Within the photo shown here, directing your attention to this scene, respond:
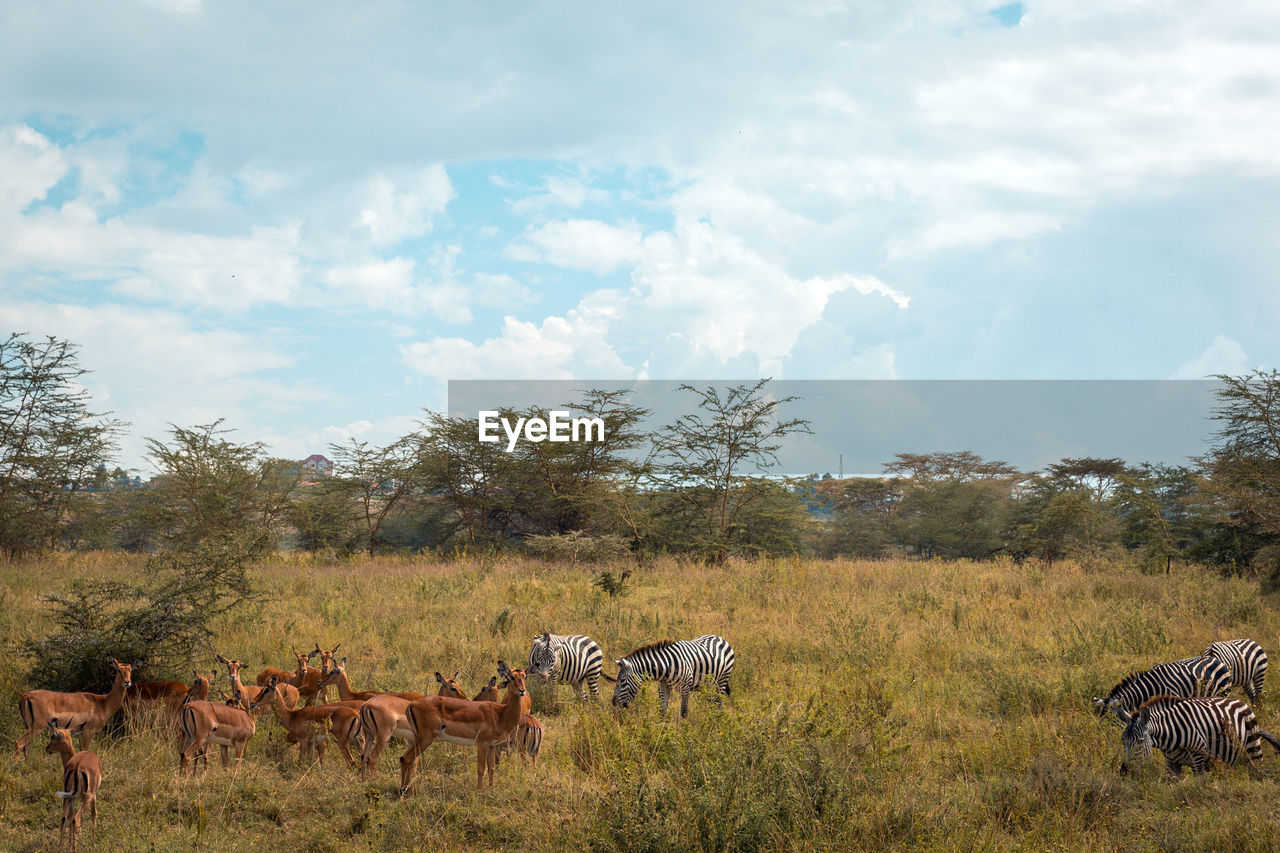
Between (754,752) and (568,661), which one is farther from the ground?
(754,752)

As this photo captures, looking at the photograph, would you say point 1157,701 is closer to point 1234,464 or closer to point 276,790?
point 276,790

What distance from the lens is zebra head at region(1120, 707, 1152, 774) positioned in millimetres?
7461

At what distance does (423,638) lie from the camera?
1229 centimetres

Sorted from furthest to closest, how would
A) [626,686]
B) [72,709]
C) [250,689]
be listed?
[626,686]
[250,689]
[72,709]

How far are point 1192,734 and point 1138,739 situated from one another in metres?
0.48

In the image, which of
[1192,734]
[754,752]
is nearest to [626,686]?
[754,752]

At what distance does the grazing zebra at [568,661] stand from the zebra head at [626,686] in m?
0.84

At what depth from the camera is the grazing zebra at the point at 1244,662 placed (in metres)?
9.47

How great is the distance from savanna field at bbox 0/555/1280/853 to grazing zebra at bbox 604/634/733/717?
230 millimetres

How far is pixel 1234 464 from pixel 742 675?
15.1 meters

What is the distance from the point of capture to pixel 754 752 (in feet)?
20.5

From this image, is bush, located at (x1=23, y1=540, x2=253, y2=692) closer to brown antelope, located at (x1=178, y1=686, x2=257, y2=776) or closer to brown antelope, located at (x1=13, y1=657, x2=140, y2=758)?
brown antelope, located at (x1=13, y1=657, x2=140, y2=758)

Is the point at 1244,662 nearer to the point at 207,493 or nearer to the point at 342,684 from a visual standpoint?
the point at 342,684

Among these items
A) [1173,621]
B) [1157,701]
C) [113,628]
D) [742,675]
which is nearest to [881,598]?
[1173,621]
